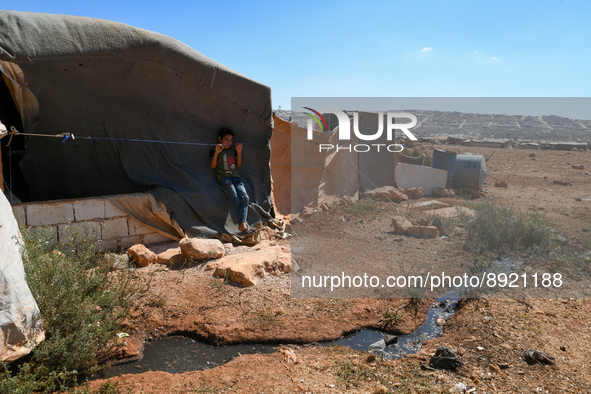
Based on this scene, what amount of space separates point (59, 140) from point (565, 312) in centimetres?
607

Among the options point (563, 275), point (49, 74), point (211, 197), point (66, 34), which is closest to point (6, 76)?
point (49, 74)

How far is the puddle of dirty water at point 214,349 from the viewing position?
3.11 meters

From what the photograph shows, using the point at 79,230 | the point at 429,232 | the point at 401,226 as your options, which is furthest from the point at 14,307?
the point at 429,232

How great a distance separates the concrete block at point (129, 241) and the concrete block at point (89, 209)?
0.41 m

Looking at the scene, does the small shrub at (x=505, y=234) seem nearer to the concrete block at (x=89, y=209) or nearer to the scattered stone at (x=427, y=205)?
the scattered stone at (x=427, y=205)

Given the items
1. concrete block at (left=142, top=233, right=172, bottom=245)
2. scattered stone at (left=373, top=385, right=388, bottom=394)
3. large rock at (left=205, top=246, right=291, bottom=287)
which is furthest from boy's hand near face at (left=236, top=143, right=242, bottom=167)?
scattered stone at (left=373, top=385, right=388, bottom=394)

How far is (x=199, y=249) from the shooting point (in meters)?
4.76

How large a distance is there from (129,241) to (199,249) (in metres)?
1.06

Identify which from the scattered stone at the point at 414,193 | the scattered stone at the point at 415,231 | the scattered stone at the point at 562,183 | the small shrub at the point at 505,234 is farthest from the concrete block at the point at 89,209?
the scattered stone at the point at 562,183

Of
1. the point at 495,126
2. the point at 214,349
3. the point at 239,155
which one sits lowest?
the point at 214,349

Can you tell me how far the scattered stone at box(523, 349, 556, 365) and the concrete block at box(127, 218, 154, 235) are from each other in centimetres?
434

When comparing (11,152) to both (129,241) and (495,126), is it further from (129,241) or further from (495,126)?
(495,126)

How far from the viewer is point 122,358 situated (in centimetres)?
313

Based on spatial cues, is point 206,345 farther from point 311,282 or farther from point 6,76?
point 6,76
